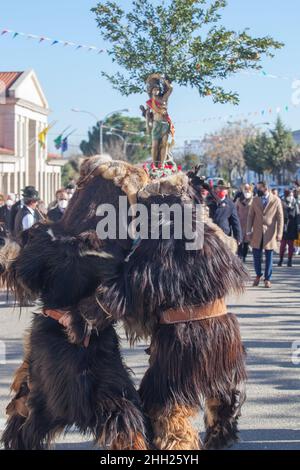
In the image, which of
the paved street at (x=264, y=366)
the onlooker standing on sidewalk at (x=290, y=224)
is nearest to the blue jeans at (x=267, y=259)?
the paved street at (x=264, y=366)

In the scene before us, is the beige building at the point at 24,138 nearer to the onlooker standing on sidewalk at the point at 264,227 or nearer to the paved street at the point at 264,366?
the onlooker standing on sidewalk at the point at 264,227

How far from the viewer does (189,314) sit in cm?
419

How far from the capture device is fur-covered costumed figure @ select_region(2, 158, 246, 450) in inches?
157

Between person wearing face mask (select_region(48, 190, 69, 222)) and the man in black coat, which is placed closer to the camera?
person wearing face mask (select_region(48, 190, 69, 222))

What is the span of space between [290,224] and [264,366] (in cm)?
1075

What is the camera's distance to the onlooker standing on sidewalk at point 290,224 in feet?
57.7

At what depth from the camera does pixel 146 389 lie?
13.9 ft

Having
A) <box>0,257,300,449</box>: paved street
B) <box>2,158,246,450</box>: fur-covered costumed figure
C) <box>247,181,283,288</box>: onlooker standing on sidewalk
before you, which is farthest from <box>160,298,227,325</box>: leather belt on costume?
<box>247,181,283,288</box>: onlooker standing on sidewalk

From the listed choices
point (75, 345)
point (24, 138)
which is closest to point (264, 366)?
point (75, 345)

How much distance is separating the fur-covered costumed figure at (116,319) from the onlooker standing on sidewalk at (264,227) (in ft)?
28.8

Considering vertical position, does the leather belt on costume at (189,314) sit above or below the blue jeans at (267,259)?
above

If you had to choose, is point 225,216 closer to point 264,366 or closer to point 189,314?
point 264,366

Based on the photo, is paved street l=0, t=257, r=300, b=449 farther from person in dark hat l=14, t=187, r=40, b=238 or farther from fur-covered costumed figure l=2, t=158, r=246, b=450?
person in dark hat l=14, t=187, r=40, b=238

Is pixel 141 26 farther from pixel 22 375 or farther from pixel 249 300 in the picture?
pixel 22 375
